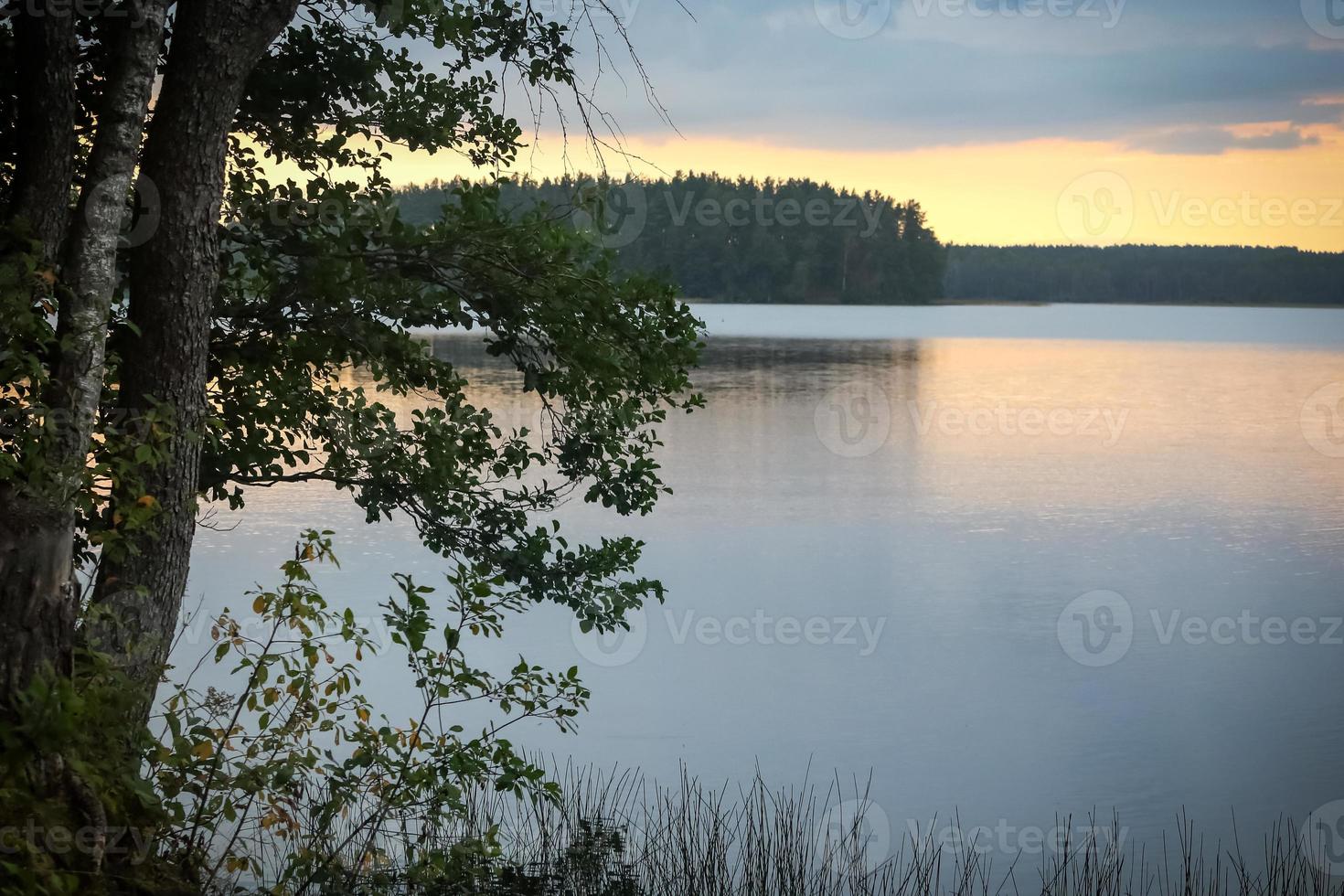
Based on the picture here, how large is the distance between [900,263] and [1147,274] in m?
28.9

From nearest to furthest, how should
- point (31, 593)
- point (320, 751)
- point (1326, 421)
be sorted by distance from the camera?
point (31, 593) < point (320, 751) < point (1326, 421)

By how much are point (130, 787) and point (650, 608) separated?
→ 8.74 m

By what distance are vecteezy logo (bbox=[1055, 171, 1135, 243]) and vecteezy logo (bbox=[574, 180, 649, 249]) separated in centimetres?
1910

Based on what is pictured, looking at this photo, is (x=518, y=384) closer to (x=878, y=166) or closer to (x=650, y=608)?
(x=650, y=608)

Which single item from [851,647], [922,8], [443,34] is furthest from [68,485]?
[851,647]

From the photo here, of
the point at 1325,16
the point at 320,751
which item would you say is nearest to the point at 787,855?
the point at 320,751

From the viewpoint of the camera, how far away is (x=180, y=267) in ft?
16.1

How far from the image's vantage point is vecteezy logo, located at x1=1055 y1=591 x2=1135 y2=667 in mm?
10961
